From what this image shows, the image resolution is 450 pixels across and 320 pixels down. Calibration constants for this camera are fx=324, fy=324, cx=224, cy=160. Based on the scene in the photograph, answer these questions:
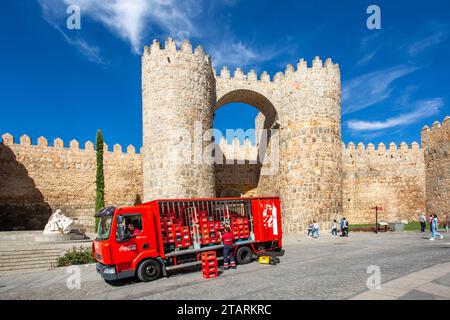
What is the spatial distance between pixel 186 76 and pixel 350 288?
1669 cm

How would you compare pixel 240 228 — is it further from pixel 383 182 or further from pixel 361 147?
pixel 383 182

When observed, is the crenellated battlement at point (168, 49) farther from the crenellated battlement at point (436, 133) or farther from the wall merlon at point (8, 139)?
the crenellated battlement at point (436, 133)

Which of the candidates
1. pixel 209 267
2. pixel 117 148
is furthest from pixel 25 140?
pixel 209 267

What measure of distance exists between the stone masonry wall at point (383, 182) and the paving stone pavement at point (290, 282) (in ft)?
54.6

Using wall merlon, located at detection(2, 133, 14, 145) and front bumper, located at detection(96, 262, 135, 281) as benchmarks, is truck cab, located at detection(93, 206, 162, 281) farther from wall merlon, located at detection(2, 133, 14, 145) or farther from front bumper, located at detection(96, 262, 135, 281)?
wall merlon, located at detection(2, 133, 14, 145)

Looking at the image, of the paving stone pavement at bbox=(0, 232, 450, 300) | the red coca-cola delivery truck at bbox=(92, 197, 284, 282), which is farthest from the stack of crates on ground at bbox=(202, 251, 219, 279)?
the red coca-cola delivery truck at bbox=(92, 197, 284, 282)

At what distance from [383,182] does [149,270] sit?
24.5 m

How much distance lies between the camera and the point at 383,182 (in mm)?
28156

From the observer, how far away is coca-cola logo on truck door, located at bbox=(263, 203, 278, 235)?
40.3ft

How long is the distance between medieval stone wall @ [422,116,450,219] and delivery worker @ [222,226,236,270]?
21.5 metres

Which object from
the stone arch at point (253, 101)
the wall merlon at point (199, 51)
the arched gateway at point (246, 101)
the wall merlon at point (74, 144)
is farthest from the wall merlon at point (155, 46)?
the wall merlon at point (74, 144)

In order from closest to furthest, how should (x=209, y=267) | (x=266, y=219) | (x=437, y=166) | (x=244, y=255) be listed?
(x=209, y=267) → (x=244, y=255) → (x=266, y=219) → (x=437, y=166)
